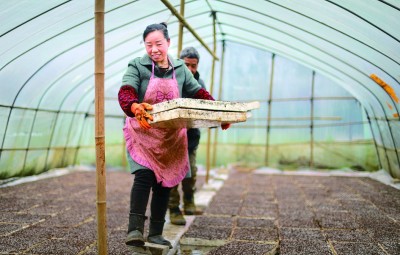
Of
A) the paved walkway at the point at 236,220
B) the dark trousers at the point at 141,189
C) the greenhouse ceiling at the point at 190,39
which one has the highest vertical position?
the greenhouse ceiling at the point at 190,39

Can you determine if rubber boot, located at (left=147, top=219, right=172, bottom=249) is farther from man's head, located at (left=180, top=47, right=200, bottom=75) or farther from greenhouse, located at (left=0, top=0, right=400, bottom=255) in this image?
man's head, located at (left=180, top=47, right=200, bottom=75)

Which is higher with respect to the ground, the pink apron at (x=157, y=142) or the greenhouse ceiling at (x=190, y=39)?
the greenhouse ceiling at (x=190, y=39)

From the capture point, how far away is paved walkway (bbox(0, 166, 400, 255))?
2838 millimetres

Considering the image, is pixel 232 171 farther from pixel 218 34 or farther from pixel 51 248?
pixel 51 248

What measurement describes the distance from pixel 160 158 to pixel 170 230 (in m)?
1.10

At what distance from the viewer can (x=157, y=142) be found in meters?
2.44

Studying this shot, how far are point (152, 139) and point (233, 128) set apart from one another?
7.19 metres

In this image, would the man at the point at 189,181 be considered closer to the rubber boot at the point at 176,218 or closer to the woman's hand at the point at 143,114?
the rubber boot at the point at 176,218

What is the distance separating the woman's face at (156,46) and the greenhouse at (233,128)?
0.51 feet

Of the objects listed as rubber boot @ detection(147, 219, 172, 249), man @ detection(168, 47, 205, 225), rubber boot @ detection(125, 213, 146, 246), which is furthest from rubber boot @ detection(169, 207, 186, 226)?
rubber boot @ detection(125, 213, 146, 246)

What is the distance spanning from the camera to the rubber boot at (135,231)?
2223 mm

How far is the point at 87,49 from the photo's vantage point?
19.6 feet

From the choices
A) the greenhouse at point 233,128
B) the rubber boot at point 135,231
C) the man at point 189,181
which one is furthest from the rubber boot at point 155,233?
the man at point 189,181

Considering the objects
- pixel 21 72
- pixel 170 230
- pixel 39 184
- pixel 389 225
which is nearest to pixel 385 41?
pixel 389 225
